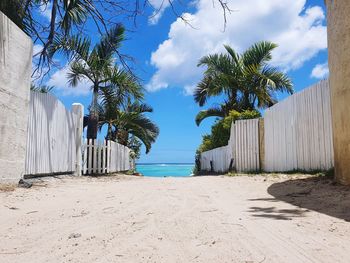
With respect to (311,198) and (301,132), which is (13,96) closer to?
(311,198)

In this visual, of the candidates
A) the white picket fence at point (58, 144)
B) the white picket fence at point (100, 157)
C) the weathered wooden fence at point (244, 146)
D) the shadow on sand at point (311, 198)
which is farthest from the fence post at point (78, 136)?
the shadow on sand at point (311, 198)

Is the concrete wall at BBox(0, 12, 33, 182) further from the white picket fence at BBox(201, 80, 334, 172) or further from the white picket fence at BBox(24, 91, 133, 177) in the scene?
the white picket fence at BBox(201, 80, 334, 172)

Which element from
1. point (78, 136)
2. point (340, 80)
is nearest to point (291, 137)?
point (340, 80)

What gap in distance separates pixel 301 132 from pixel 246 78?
30.3ft

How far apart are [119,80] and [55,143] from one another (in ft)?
19.4

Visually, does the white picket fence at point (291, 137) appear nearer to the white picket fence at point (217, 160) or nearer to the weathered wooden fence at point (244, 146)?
the weathered wooden fence at point (244, 146)

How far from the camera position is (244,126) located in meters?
13.2

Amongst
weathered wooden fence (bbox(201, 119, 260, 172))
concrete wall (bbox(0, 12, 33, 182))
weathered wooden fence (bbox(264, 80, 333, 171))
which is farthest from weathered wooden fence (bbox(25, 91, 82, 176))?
weathered wooden fence (bbox(264, 80, 333, 171))

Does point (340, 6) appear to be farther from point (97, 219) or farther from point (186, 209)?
point (97, 219)

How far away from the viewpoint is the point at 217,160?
712 inches

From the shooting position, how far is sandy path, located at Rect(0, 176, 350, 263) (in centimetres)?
280

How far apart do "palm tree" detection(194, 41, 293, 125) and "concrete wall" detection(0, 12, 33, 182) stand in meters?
12.8

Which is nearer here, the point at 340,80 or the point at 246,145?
the point at 340,80

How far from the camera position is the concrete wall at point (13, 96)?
623cm
